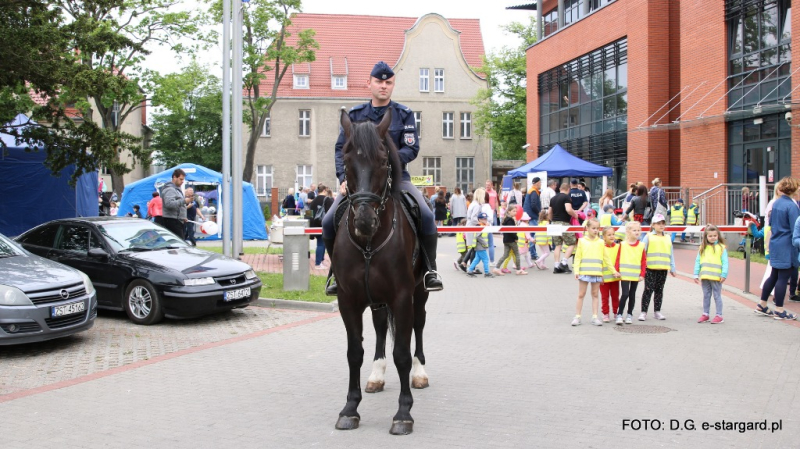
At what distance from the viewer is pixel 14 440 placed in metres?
5.57

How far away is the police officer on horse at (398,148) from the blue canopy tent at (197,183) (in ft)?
67.2

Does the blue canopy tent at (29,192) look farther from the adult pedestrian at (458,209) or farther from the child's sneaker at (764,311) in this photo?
the child's sneaker at (764,311)

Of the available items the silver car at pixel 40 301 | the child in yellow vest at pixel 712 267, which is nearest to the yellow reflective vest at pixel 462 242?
the child in yellow vest at pixel 712 267

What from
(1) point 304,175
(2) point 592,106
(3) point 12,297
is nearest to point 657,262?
(3) point 12,297

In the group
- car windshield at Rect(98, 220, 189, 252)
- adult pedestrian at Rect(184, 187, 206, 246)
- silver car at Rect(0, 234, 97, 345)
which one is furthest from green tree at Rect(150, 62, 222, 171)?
silver car at Rect(0, 234, 97, 345)

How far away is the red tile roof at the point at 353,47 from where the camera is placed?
57.7m

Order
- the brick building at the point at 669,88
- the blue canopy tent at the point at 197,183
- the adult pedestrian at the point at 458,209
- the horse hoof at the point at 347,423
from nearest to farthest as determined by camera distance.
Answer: the horse hoof at the point at 347,423 < the brick building at the point at 669,88 < the adult pedestrian at the point at 458,209 < the blue canopy tent at the point at 197,183

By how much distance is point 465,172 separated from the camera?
59.0 m

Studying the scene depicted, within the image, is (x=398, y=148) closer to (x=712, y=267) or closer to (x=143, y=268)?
(x=143, y=268)

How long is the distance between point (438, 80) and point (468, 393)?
5346cm

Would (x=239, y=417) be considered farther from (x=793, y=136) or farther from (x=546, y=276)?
(x=793, y=136)

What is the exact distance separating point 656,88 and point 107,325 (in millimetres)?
24793

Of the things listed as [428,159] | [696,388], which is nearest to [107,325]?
[696,388]

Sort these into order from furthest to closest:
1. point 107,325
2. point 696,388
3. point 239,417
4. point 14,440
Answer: point 107,325 → point 696,388 → point 239,417 → point 14,440
